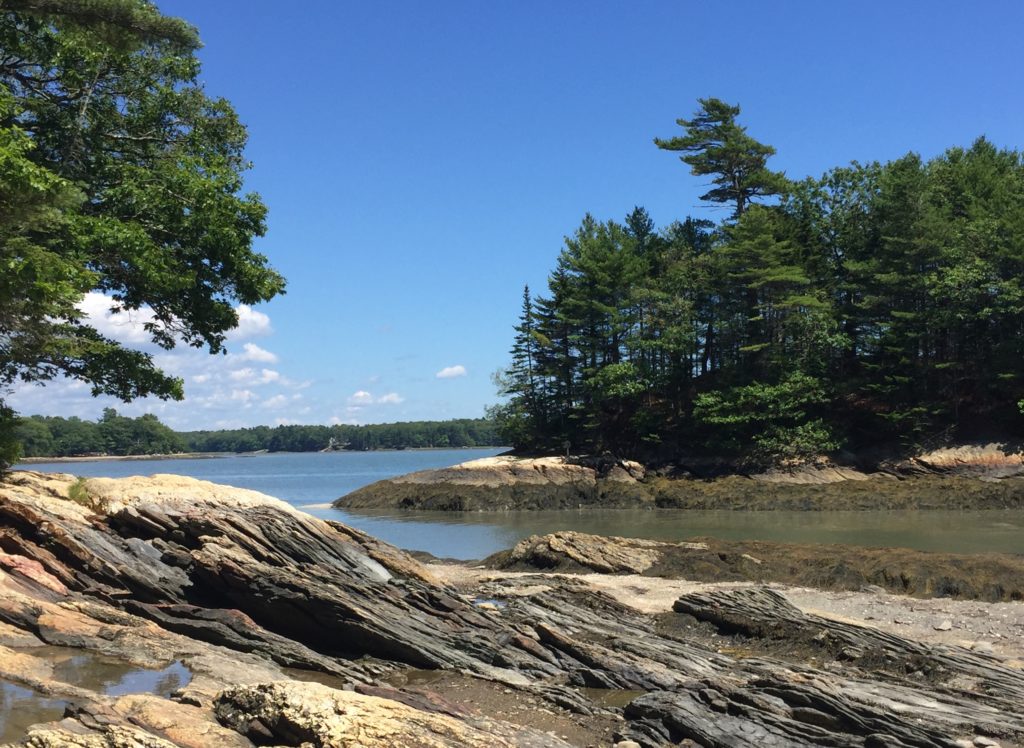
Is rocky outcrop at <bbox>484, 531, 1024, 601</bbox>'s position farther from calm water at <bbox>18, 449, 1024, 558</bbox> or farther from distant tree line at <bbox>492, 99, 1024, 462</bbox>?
distant tree line at <bbox>492, 99, 1024, 462</bbox>

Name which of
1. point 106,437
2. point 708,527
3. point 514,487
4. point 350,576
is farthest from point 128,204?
point 106,437

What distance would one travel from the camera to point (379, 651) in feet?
37.6

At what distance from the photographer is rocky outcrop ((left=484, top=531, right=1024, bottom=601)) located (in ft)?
54.5

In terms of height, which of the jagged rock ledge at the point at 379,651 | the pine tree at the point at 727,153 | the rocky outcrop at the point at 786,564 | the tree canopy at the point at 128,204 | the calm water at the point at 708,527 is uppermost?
the pine tree at the point at 727,153

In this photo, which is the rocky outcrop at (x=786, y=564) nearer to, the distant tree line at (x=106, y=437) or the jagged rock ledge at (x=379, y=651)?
the jagged rock ledge at (x=379, y=651)

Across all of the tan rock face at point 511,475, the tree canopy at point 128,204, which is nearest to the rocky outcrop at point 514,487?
the tan rock face at point 511,475

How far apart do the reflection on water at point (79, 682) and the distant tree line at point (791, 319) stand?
1576 inches

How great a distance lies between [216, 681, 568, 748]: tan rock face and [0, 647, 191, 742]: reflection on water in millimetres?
1524

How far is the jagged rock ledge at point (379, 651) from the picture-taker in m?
7.72

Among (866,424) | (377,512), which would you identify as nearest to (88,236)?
(377,512)

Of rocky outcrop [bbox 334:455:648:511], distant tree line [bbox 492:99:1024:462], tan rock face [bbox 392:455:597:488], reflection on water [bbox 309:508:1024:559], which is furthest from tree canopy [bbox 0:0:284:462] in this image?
distant tree line [bbox 492:99:1024:462]

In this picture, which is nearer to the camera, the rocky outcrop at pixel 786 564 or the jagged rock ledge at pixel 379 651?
the jagged rock ledge at pixel 379 651

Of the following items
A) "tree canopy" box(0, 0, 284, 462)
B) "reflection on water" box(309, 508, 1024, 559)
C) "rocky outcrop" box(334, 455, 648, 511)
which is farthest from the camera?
"rocky outcrop" box(334, 455, 648, 511)

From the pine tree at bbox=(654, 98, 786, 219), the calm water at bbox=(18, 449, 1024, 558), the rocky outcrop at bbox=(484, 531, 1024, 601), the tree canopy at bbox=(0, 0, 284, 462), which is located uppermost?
the pine tree at bbox=(654, 98, 786, 219)
